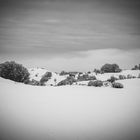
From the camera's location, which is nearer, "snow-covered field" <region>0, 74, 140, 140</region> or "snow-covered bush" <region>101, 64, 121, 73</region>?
"snow-covered field" <region>0, 74, 140, 140</region>

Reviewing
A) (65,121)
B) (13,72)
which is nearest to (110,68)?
(13,72)

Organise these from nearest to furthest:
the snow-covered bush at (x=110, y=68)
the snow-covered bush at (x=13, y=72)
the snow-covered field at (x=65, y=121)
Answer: the snow-covered field at (x=65, y=121) < the snow-covered bush at (x=13, y=72) < the snow-covered bush at (x=110, y=68)

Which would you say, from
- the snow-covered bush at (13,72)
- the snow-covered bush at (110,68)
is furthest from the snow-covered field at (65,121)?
the snow-covered bush at (110,68)

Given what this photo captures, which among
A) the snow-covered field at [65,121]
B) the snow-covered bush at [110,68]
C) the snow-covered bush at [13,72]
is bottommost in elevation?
the snow-covered field at [65,121]

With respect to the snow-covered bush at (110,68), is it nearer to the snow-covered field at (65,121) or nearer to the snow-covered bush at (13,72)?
the snow-covered bush at (13,72)

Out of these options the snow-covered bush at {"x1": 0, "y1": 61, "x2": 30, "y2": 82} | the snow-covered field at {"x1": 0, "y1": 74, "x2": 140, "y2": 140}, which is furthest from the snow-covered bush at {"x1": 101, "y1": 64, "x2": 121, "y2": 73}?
the snow-covered field at {"x1": 0, "y1": 74, "x2": 140, "y2": 140}

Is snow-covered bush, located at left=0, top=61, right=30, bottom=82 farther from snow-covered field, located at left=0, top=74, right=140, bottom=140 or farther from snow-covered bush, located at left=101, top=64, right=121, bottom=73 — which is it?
snow-covered bush, located at left=101, top=64, right=121, bottom=73

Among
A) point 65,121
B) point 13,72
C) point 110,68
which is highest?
point 110,68

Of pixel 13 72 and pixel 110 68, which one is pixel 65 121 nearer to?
pixel 13 72

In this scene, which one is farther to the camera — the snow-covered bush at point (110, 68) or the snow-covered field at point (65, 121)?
the snow-covered bush at point (110, 68)

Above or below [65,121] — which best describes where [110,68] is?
above

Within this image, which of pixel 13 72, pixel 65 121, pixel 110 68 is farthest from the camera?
pixel 110 68

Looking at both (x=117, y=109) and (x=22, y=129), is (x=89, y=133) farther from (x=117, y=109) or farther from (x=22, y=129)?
(x=117, y=109)

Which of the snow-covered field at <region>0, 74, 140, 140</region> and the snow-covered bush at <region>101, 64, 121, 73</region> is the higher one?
the snow-covered bush at <region>101, 64, 121, 73</region>
